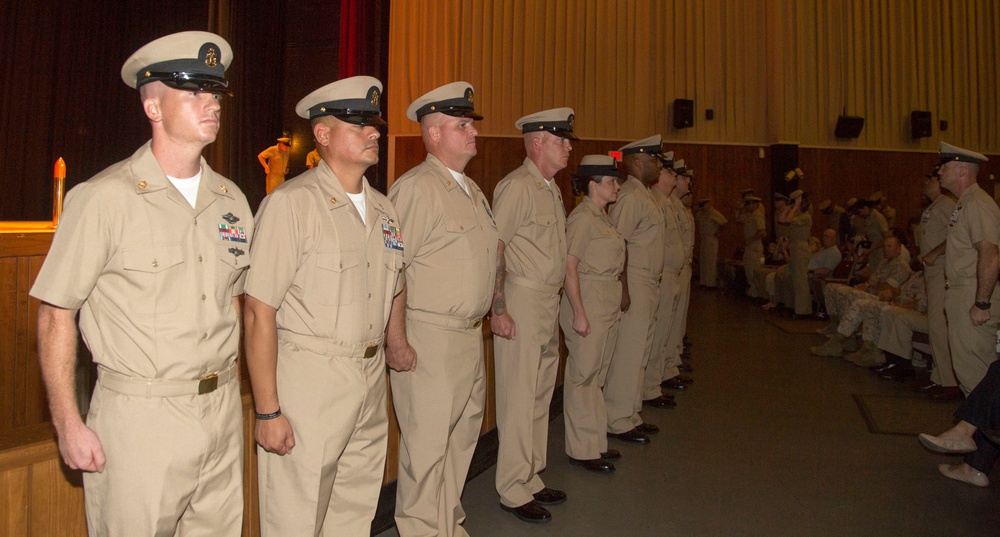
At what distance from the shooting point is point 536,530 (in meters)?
3.03

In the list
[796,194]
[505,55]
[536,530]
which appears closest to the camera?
[536,530]

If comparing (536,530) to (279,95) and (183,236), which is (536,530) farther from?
(279,95)

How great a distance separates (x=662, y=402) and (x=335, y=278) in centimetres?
352

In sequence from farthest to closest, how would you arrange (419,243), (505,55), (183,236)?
(505,55)
(419,243)
(183,236)

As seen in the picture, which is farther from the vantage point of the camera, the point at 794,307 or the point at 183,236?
the point at 794,307

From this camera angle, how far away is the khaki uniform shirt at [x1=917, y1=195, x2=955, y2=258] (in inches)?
205

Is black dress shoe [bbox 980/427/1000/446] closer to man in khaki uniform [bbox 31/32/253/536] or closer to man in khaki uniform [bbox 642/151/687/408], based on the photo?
man in khaki uniform [bbox 642/151/687/408]

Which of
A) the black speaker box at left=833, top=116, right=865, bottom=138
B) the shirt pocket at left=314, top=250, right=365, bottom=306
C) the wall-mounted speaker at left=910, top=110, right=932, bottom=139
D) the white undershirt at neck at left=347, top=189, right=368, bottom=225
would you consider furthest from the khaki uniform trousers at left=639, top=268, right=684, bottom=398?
the wall-mounted speaker at left=910, top=110, right=932, bottom=139

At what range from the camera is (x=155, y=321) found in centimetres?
160

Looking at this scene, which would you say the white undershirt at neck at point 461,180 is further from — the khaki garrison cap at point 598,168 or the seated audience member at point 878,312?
the seated audience member at point 878,312

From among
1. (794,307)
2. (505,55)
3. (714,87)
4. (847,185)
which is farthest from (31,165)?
(847,185)

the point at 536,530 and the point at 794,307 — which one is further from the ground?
the point at 794,307

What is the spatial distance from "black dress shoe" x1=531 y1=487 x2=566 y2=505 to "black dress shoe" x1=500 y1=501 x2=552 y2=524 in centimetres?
15

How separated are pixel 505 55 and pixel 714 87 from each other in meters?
3.93
